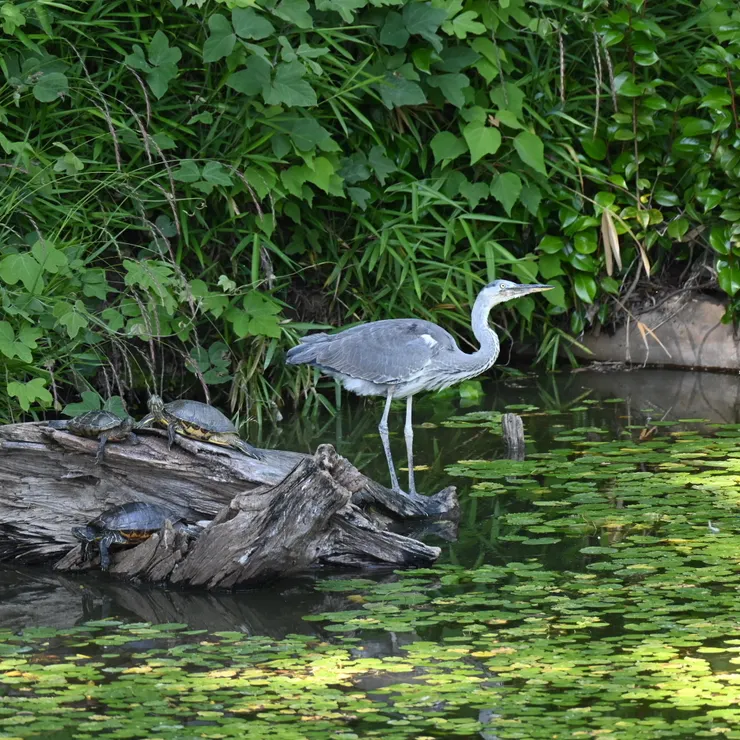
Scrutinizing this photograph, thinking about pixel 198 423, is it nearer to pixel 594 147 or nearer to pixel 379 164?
pixel 379 164

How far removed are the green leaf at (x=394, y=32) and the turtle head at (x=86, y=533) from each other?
376 centimetres

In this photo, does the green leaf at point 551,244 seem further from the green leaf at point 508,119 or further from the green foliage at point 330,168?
the green leaf at point 508,119

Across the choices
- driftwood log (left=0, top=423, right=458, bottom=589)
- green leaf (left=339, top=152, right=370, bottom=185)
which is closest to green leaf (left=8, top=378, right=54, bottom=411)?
driftwood log (left=0, top=423, right=458, bottom=589)

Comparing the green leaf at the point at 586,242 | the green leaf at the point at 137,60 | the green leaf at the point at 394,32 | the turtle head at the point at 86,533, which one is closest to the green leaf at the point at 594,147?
the green leaf at the point at 586,242

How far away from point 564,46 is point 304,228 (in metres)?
2.13

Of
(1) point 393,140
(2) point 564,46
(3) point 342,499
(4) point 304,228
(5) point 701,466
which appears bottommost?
(5) point 701,466

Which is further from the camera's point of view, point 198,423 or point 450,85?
point 450,85

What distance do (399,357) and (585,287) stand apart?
2.60m

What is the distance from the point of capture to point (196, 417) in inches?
202

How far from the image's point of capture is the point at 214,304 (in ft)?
22.1

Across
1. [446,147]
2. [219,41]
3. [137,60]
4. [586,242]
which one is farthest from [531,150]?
[137,60]

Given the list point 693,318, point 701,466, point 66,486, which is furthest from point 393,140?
point 66,486

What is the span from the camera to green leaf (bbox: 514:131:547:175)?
7496mm

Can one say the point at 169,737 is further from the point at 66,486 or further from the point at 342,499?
the point at 66,486
